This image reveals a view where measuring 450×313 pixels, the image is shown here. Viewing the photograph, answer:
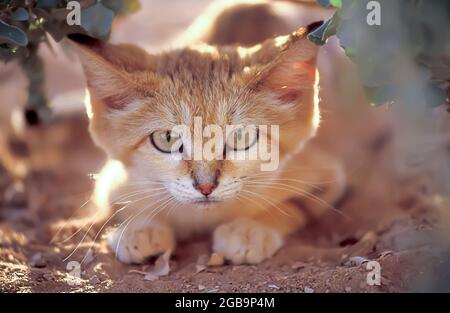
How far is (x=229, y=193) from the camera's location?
2.09 m

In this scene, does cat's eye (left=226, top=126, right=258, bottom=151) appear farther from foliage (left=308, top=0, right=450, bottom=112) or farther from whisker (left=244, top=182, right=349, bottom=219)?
foliage (left=308, top=0, right=450, bottom=112)

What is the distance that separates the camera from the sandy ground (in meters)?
2.02

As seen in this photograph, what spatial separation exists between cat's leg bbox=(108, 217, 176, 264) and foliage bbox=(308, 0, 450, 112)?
3.09 feet

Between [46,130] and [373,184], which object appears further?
[46,130]

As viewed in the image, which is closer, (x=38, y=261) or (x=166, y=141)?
(x=166, y=141)

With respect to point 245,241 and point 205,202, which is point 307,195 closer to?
point 245,241

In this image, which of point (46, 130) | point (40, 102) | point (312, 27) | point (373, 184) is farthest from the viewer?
point (46, 130)

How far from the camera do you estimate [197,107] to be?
2.10 meters

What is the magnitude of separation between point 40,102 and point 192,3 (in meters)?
2.51

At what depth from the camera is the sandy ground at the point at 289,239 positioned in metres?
2.02

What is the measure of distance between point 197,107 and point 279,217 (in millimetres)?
679

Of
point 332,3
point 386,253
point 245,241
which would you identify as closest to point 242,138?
point 245,241

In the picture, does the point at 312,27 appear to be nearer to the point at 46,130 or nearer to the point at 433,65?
the point at 433,65

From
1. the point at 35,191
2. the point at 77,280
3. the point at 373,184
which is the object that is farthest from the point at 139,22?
the point at 77,280
